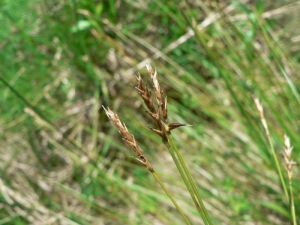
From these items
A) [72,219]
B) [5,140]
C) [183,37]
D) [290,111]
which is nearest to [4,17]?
[5,140]

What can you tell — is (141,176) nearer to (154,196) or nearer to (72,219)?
(154,196)

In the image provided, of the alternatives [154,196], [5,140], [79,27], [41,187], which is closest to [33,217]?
[41,187]

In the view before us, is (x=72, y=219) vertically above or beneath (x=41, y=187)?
beneath

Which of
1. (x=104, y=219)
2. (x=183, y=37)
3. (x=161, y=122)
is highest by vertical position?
(x=183, y=37)

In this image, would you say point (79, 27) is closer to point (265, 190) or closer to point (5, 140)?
point (5, 140)

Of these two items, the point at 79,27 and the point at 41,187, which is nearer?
the point at 79,27

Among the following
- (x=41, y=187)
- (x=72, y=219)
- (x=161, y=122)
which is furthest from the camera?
(x=41, y=187)

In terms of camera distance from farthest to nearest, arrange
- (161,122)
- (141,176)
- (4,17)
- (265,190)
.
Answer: (141,176)
(4,17)
(265,190)
(161,122)
